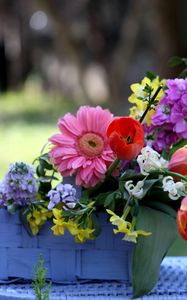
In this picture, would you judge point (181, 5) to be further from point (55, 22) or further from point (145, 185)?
point (145, 185)

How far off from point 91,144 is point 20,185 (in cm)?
11

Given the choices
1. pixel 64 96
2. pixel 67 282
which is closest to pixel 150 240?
pixel 67 282

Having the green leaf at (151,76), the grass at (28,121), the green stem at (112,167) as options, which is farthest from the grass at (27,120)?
the green stem at (112,167)

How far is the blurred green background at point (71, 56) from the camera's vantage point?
7547 millimetres

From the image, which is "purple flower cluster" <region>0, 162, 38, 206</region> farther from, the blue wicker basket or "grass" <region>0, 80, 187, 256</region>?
"grass" <region>0, 80, 187, 256</region>

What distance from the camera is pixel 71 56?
8633 millimetres

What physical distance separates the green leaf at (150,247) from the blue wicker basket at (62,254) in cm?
7

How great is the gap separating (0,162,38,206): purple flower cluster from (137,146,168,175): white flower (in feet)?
0.53

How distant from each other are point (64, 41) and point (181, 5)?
1.31m

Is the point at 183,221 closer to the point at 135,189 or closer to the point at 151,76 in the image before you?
the point at 135,189

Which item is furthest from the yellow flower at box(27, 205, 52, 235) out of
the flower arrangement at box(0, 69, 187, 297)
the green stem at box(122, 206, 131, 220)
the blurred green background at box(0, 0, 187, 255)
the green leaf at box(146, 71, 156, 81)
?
the blurred green background at box(0, 0, 187, 255)

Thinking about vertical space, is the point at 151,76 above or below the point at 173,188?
above

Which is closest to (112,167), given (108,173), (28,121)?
(108,173)

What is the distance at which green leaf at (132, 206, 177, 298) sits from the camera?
1.01m
